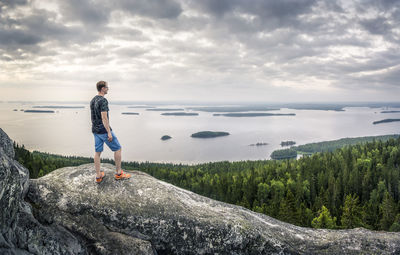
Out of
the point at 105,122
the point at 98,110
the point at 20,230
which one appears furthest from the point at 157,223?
the point at 98,110

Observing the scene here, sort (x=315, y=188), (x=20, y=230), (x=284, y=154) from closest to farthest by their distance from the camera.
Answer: (x=20, y=230) → (x=315, y=188) → (x=284, y=154)

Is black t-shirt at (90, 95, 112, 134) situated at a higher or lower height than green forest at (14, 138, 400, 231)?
higher

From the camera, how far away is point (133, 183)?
31.6 ft

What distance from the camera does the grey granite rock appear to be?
810 cm

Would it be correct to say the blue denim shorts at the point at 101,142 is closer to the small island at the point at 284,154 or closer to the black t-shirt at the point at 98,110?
the black t-shirt at the point at 98,110

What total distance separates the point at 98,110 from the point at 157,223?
463cm

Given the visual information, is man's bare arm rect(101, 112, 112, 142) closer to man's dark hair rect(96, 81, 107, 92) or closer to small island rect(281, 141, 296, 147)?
man's dark hair rect(96, 81, 107, 92)

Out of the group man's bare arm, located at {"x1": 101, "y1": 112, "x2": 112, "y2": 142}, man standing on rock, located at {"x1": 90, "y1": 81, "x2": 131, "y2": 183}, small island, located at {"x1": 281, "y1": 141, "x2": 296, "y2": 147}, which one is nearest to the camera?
man's bare arm, located at {"x1": 101, "y1": 112, "x2": 112, "y2": 142}

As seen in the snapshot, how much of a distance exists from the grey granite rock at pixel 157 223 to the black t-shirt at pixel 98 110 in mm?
1966

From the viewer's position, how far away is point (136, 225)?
8266 mm

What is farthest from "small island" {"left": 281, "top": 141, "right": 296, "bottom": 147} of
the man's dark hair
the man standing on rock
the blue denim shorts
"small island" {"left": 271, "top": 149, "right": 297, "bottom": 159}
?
the man's dark hair

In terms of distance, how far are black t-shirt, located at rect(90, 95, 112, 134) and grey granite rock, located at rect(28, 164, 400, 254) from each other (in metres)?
1.97

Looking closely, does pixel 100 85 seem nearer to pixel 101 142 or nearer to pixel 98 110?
pixel 98 110

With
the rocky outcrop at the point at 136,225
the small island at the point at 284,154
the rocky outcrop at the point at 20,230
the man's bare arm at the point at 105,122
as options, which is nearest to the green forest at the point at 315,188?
the rocky outcrop at the point at 136,225
